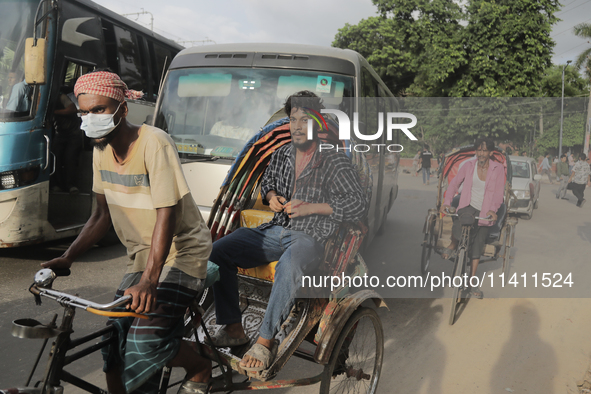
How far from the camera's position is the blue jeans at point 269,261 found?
251cm

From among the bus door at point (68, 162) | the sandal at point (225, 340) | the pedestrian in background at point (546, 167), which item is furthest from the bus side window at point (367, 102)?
the bus door at point (68, 162)

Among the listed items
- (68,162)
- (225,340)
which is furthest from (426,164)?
(68,162)

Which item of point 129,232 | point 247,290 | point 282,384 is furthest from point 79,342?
point 247,290

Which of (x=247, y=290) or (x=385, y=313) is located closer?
(x=247, y=290)

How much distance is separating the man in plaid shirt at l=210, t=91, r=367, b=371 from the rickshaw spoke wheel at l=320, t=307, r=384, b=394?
1.19 feet

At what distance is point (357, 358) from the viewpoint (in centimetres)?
289

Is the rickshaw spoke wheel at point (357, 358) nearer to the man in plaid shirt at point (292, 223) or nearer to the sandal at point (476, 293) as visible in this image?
the man in plaid shirt at point (292, 223)

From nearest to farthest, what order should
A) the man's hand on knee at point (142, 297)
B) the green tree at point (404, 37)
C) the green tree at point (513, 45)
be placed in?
1. the man's hand on knee at point (142, 297)
2. the green tree at point (513, 45)
3. the green tree at point (404, 37)

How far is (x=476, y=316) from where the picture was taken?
4.57 meters

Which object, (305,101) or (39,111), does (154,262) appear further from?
(39,111)

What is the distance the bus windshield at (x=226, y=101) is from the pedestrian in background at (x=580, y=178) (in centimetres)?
241

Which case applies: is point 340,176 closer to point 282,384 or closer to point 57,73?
point 282,384

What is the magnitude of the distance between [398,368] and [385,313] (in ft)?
4.09

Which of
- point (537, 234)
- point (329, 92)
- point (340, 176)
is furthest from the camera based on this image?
point (329, 92)
